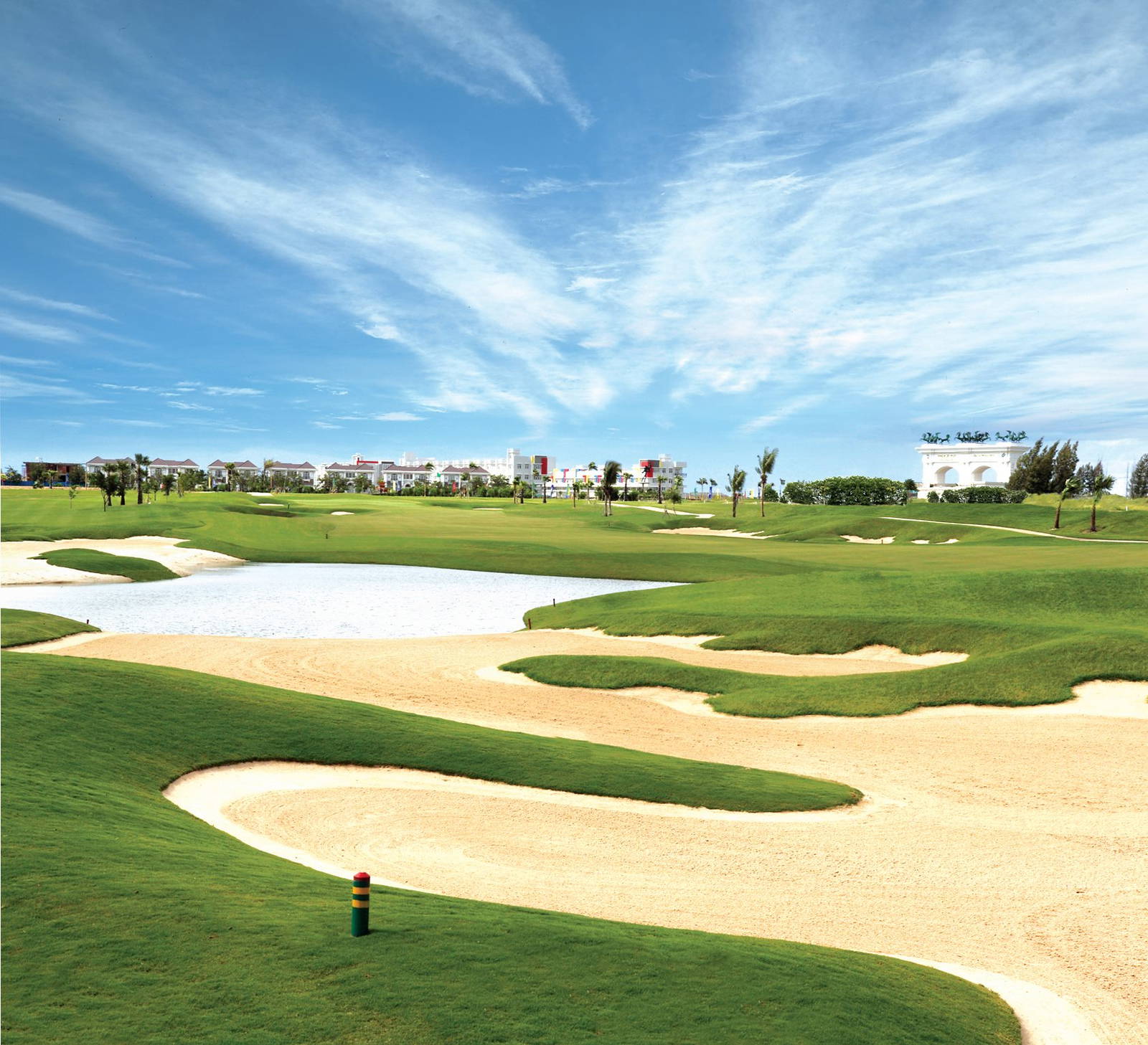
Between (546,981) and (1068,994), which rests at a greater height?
(546,981)

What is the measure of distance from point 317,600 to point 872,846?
4428cm

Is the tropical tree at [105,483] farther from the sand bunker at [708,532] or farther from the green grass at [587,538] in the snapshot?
the sand bunker at [708,532]

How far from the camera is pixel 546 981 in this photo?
31.1ft

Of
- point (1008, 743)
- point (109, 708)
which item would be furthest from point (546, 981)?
point (1008, 743)

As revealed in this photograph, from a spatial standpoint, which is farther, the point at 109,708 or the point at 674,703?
the point at 674,703

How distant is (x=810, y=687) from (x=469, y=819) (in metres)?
15.9

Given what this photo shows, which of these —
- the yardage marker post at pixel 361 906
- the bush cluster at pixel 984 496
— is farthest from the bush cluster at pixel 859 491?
the yardage marker post at pixel 361 906

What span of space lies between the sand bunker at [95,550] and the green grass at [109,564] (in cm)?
53

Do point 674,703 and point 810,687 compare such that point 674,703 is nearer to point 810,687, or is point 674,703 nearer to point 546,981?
point 810,687

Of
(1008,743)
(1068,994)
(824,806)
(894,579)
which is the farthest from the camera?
(894,579)

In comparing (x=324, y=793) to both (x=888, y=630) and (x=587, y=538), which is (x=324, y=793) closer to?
(x=888, y=630)

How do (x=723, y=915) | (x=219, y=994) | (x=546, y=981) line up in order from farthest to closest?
(x=723, y=915) → (x=546, y=981) → (x=219, y=994)

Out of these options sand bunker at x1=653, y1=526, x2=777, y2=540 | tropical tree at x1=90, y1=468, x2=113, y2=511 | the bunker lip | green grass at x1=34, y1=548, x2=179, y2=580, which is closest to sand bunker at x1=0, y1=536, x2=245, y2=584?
green grass at x1=34, y1=548, x2=179, y2=580

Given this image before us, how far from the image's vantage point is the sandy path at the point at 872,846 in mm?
13156
